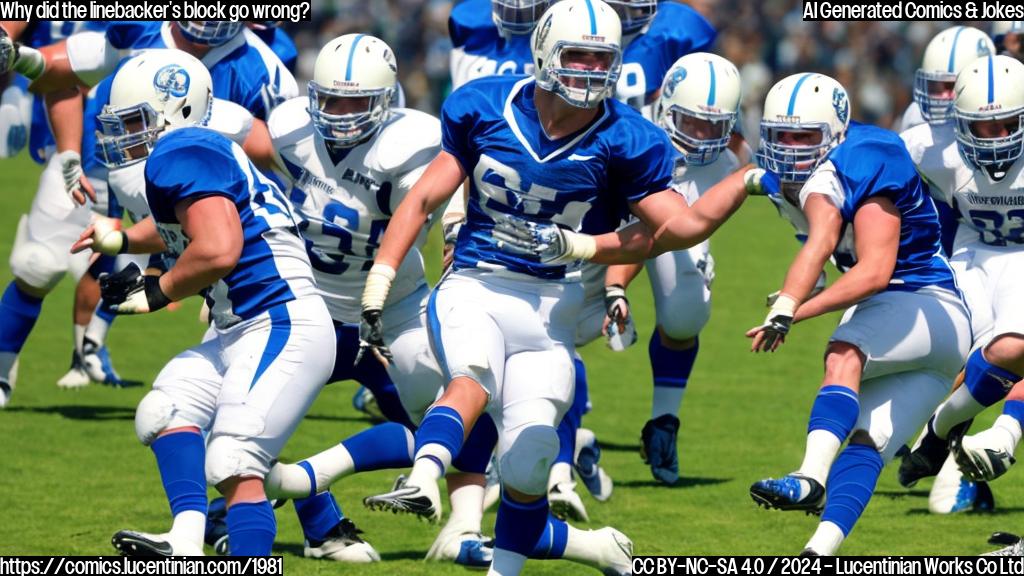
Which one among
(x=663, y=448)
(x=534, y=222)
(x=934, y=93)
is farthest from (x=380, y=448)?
(x=934, y=93)

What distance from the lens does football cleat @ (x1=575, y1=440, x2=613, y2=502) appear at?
747cm

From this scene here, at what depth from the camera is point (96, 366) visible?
9953mm

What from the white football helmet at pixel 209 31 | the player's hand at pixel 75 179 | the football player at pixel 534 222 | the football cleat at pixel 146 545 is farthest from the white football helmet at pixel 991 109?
the player's hand at pixel 75 179

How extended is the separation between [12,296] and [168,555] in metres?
4.02

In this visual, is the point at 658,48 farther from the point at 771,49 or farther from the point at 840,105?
the point at 771,49

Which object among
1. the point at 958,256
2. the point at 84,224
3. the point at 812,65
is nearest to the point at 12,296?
the point at 84,224

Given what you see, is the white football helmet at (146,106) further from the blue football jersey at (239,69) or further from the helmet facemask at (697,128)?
the helmet facemask at (697,128)

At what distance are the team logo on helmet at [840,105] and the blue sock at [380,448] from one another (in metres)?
1.93

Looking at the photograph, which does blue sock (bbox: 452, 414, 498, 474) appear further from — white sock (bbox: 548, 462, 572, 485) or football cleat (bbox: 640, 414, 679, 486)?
football cleat (bbox: 640, 414, 679, 486)

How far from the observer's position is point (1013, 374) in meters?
6.39

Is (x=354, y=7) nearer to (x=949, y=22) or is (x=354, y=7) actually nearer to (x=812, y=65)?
(x=812, y=65)

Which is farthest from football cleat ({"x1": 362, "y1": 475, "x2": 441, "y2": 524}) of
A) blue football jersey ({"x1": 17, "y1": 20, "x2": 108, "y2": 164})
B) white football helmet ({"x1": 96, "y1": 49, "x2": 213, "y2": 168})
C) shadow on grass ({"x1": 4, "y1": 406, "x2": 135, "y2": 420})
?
blue football jersey ({"x1": 17, "y1": 20, "x2": 108, "y2": 164})

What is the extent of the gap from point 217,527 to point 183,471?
2.94ft

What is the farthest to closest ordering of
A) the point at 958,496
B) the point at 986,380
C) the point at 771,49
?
the point at 771,49 → the point at 958,496 → the point at 986,380
